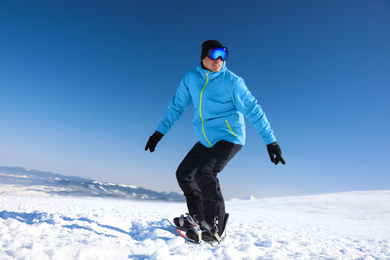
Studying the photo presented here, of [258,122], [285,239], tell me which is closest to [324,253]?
[285,239]

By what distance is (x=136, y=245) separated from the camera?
8.86 feet

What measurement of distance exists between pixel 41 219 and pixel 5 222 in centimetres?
69

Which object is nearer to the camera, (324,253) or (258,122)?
(324,253)

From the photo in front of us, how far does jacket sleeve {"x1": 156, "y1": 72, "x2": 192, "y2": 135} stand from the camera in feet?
12.9

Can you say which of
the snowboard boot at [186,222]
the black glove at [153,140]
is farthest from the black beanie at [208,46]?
the snowboard boot at [186,222]

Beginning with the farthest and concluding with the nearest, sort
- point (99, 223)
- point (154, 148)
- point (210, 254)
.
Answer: point (154, 148) → point (99, 223) → point (210, 254)

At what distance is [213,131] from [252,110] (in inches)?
23.8

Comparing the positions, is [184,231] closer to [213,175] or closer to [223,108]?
[213,175]

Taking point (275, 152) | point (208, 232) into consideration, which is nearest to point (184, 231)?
point (208, 232)

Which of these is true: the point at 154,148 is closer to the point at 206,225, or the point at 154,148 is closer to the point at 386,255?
the point at 206,225

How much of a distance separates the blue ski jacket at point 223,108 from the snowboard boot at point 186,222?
115 centimetres

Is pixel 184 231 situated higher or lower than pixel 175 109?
lower

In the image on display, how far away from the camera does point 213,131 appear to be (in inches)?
133

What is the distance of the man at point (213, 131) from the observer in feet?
10.2
